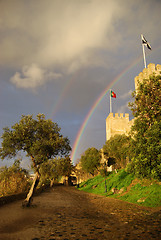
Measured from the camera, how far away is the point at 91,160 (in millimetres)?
53469

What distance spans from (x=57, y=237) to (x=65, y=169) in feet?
176

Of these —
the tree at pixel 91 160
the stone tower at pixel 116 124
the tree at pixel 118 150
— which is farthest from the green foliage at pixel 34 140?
the stone tower at pixel 116 124

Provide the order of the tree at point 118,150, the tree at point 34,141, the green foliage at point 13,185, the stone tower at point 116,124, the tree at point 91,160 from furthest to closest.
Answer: the stone tower at point 116,124
the tree at point 91,160
the tree at point 118,150
the green foliage at point 13,185
the tree at point 34,141

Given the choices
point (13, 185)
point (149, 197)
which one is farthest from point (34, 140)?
point (149, 197)

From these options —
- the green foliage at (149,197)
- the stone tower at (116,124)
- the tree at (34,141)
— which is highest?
the stone tower at (116,124)

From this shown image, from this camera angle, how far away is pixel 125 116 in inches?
2906

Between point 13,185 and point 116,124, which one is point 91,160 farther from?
point 13,185

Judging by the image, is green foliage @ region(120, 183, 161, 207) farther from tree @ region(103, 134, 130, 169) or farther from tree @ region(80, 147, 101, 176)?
tree @ region(80, 147, 101, 176)

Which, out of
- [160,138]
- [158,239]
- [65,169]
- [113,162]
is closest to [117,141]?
[113,162]

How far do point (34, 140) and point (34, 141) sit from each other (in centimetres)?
11

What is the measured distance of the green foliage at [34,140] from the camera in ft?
51.1

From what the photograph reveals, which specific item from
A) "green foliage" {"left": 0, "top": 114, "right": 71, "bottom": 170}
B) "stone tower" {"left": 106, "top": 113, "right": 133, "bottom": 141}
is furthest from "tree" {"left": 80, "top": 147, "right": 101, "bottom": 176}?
"green foliage" {"left": 0, "top": 114, "right": 71, "bottom": 170}

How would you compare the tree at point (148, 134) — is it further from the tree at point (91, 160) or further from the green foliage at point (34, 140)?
the tree at point (91, 160)

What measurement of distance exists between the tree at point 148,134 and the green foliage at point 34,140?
7889mm
